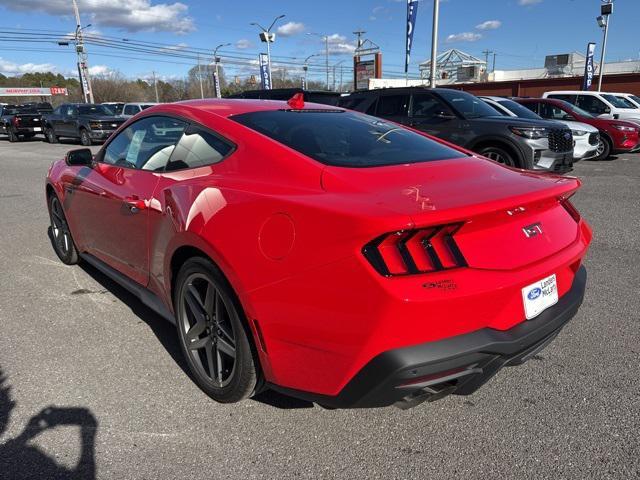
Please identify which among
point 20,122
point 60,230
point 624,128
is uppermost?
point 20,122

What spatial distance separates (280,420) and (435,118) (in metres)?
7.72

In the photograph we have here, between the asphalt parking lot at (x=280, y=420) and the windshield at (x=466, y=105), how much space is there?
602 centimetres

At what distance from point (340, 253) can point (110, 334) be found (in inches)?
91.3

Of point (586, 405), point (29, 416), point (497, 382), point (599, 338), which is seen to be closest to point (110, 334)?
point (29, 416)

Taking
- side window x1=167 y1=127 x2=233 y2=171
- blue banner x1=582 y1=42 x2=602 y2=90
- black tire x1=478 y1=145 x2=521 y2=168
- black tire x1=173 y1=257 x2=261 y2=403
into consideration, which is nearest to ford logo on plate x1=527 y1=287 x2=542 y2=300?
black tire x1=173 y1=257 x2=261 y2=403

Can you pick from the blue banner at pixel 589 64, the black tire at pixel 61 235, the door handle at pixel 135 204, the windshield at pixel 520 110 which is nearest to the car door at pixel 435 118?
the windshield at pixel 520 110

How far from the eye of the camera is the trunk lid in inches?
73.8

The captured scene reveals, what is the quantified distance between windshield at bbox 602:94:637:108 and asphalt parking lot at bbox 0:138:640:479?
1481 cm

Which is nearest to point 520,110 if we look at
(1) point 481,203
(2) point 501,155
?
(2) point 501,155

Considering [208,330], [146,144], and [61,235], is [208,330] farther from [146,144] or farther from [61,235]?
[61,235]

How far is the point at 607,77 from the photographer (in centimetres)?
3612

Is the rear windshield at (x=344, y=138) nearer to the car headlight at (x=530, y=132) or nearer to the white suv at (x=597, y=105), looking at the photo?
the car headlight at (x=530, y=132)

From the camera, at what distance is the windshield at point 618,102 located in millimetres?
15695

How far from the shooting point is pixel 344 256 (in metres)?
1.79
